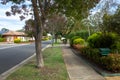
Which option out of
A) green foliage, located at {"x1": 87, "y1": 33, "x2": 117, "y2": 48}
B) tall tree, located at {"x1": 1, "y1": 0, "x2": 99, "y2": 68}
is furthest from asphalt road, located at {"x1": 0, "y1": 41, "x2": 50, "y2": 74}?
green foliage, located at {"x1": 87, "y1": 33, "x2": 117, "y2": 48}

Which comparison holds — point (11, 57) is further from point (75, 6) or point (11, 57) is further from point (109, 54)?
point (109, 54)

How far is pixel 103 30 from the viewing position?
17797 millimetres

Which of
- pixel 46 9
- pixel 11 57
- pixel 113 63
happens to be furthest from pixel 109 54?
pixel 11 57

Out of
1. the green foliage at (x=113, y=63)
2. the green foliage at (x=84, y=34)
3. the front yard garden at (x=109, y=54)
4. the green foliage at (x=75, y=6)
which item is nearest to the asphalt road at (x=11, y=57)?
the green foliage at (x=75, y=6)

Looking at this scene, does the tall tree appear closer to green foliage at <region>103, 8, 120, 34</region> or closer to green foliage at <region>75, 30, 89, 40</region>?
green foliage at <region>103, 8, 120, 34</region>

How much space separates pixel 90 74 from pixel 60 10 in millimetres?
4597

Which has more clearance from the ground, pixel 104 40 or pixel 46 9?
pixel 46 9

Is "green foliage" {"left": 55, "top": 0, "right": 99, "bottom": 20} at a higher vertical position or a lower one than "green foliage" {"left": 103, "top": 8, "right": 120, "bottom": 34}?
higher

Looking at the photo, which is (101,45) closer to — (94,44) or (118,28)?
(94,44)

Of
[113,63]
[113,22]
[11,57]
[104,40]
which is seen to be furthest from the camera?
[11,57]

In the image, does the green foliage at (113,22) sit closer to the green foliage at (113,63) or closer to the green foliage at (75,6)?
the green foliage at (75,6)

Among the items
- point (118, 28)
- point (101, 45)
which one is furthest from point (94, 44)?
point (118, 28)

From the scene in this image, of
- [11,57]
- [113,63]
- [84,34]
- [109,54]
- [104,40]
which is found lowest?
[11,57]

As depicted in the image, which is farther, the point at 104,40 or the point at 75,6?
the point at 104,40
